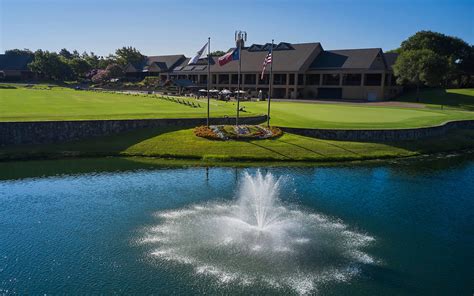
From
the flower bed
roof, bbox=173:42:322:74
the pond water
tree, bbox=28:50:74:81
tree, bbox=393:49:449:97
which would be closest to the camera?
the pond water

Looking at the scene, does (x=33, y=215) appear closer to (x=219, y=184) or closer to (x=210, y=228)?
(x=210, y=228)

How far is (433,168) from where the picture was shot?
117ft

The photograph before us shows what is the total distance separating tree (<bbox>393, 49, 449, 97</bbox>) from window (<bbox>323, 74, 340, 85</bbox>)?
1389 cm

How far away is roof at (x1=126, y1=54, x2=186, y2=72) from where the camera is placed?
125812 mm

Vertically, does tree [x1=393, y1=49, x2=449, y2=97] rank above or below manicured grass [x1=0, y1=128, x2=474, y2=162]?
above

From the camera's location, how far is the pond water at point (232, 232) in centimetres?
1566

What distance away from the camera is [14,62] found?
142 m

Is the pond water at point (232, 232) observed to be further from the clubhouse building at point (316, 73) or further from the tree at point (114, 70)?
the tree at point (114, 70)

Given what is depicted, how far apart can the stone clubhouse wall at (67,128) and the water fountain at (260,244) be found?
20862mm

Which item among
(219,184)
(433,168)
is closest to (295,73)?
(433,168)

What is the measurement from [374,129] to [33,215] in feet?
111

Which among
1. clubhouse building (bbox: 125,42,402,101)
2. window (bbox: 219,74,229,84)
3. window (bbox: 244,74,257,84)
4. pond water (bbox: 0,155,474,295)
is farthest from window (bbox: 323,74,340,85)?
pond water (bbox: 0,155,474,295)

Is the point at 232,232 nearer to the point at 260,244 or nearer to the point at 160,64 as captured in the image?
the point at 260,244

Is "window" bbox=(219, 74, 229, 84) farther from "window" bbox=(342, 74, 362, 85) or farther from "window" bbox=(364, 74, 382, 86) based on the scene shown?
"window" bbox=(364, 74, 382, 86)
